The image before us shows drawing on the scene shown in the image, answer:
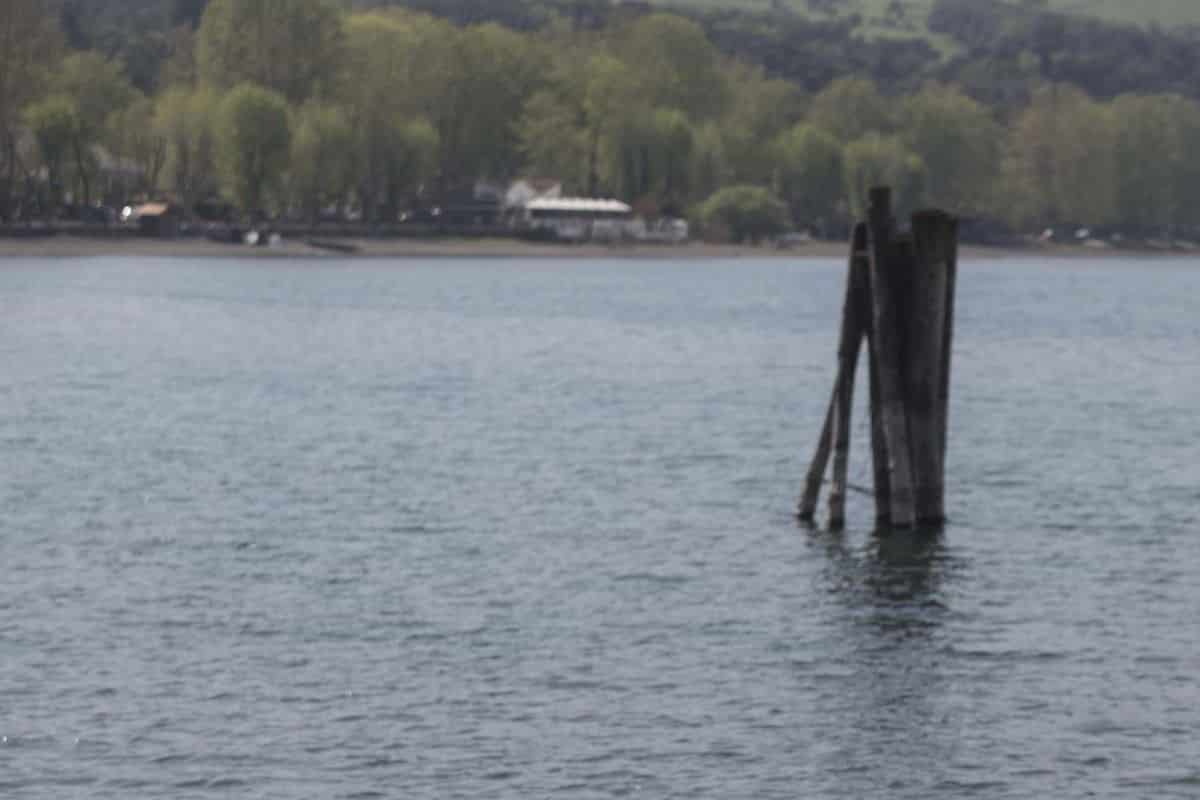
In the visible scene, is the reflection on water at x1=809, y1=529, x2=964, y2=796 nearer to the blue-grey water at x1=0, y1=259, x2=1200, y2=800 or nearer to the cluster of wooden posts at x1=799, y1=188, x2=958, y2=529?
the blue-grey water at x1=0, y1=259, x2=1200, y2=800

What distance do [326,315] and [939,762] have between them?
99.5 m

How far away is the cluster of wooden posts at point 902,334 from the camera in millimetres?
40688

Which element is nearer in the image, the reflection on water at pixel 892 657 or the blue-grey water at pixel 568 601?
the blue-grey water at pixel 568 601

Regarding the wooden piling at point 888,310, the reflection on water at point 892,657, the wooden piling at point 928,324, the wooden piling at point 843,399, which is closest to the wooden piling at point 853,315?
the wooden piling at point 843,399

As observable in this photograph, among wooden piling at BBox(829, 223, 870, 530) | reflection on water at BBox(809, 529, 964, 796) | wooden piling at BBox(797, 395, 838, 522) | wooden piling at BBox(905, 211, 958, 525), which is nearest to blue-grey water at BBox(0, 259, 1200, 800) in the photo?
reflection on water at BBox(809, 529, 964, 796)

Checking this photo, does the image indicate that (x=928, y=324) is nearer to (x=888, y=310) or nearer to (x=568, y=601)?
(x=888, y=310)

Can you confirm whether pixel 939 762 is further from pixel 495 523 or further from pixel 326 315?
pixel 326 315

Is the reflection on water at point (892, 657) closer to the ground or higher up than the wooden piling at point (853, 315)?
closer to the ground

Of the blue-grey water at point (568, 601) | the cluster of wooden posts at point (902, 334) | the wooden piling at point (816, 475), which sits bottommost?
the blue-grey water at point (568, 601)

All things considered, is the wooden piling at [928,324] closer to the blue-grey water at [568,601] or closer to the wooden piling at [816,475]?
the wooden piling at [816,475]

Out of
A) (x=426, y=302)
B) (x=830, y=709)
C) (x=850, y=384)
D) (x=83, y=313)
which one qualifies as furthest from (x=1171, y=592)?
(x=426, y=302)

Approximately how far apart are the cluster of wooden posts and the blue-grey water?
4.94 feet

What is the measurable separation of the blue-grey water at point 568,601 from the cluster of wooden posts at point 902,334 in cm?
150

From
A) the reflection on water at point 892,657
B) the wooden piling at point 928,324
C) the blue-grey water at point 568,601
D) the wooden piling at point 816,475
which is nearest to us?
the blue-grey water at point 568,601
